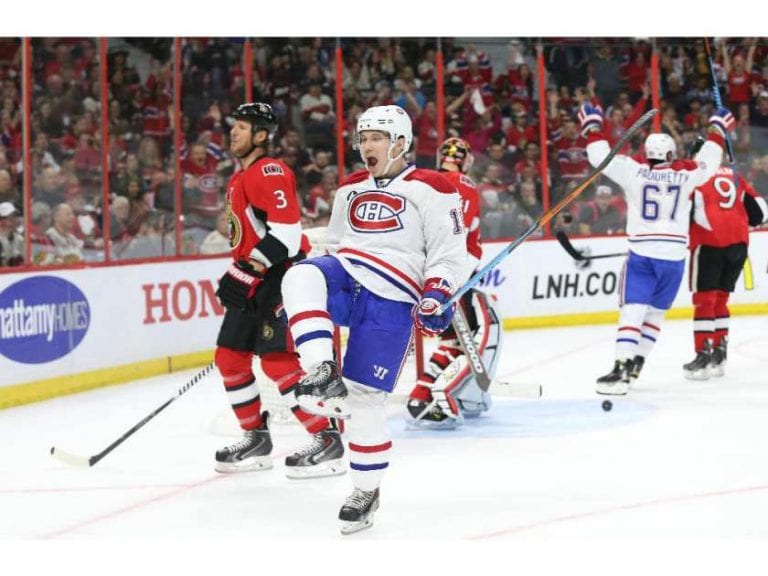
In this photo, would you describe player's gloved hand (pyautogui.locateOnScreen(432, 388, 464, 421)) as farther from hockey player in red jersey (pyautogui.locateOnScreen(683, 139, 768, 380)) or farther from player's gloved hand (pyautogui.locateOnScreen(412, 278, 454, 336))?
hockey player in red jersey (pyautogui.locateOnScreen(683, 139, 768, 380))

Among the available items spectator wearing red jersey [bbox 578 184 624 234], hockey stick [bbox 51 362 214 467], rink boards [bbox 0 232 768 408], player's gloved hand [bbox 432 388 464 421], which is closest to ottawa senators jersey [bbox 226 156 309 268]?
hockey stick [bbox 51 362 214 467]

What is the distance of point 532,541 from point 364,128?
125 centimetres

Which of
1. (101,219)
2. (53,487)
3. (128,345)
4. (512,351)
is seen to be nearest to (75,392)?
(128,345)

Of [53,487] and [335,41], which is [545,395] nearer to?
[53,487]

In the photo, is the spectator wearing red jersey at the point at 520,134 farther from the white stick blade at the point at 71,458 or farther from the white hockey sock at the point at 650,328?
the white stick blade at the point at 71,458

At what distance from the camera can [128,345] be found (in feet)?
22.3

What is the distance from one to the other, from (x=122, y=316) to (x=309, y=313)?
3.49m

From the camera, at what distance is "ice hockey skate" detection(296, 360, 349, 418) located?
3332mm

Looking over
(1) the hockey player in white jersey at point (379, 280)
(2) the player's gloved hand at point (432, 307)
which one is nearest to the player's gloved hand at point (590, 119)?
(1) the hockey player in white jersey at point (379, 280)

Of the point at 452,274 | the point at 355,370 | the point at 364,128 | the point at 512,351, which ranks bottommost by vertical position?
the point at 512,351

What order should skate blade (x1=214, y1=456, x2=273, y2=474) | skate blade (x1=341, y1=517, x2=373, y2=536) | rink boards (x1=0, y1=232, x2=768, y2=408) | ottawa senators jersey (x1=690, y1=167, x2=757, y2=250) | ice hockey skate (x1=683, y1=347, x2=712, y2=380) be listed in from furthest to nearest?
ottawa senators jersey (x1=690, y1=167, x2=757, y2=250)
ice hockey skate (x1=683, y1=347, x2=712, y2=380)
rink boards (x1=0, y1=232, x2=768, y2=408)
skate blade (x1=214, y1=456, x2=273, y2=474)
skate blade (x1=341, y1=517, x2=373, y2=536)

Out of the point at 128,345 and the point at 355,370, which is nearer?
the point at 355,370

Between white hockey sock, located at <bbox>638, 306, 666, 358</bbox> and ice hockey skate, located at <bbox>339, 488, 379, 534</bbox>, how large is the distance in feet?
9.74

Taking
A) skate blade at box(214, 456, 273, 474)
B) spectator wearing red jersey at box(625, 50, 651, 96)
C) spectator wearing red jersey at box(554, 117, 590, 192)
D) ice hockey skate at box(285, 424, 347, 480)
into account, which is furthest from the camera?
spectator wearing red jersey at box(625, 50, 651, 96)
